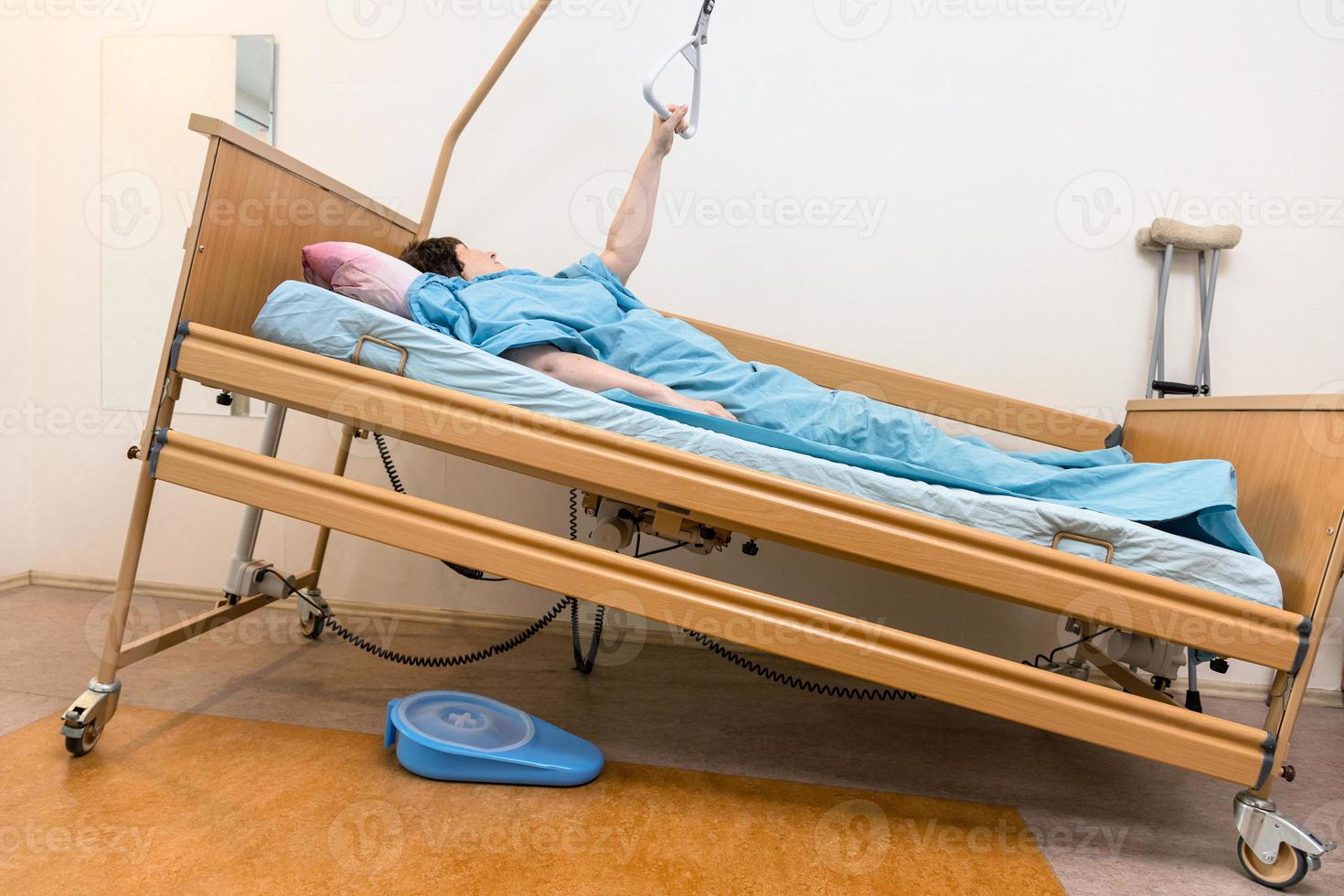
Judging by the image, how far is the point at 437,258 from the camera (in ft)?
6.37

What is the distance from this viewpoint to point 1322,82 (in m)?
2.25

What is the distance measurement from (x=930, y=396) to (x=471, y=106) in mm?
1371

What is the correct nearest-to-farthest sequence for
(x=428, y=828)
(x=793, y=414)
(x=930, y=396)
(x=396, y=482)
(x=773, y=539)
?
1. (x=428, y=828)
2. (x=773, y=539)
3. (x=793, y=414)
4. (x=396, y=482)
5. (x=930, y=396)

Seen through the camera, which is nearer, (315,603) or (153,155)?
(315,603)

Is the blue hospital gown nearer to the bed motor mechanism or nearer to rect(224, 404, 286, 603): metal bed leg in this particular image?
the bed motor mechanism

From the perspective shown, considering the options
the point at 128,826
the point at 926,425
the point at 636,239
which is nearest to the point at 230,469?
the point at 128,826

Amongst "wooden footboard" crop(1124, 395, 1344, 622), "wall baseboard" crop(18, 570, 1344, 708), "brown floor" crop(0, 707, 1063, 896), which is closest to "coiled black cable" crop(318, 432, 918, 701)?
"wall baseboard" crop(18, 570, 1344, 708)

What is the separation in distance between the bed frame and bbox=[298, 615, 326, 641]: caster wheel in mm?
692

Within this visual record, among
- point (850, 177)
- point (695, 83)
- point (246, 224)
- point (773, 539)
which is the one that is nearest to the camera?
point (773, 539)

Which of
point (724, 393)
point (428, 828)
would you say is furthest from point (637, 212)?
point (428, 828)

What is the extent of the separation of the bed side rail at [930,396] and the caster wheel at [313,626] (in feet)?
4.10

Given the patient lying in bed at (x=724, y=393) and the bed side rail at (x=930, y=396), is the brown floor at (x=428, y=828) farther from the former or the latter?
the bed side rail at (x=930, y=396)

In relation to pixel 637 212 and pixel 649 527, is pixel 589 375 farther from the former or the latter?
pixel 637 212

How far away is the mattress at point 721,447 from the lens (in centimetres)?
135
